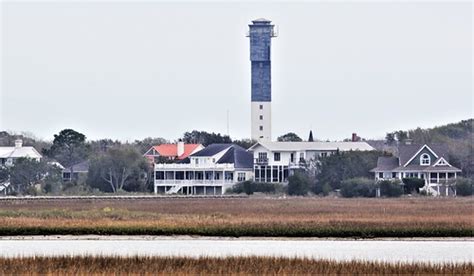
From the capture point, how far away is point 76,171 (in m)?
123

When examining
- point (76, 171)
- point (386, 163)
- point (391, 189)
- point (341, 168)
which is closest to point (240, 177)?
point (341, 168)

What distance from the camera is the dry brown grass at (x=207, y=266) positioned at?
1293 inches

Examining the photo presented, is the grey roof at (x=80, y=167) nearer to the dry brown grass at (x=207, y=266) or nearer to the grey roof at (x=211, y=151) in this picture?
the grey roof at (x=211, y=151)

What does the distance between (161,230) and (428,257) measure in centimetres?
1608

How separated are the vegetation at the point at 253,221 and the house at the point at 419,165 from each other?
2863cm

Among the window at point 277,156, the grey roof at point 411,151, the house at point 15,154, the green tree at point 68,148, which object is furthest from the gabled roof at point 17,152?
the grey roof at point 411,151

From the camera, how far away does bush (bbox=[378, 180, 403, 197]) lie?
94750 millimetres

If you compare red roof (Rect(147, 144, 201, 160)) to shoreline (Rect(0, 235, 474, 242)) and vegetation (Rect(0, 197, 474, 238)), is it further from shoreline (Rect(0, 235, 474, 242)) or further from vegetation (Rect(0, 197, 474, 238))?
shoreline (Rect(0, 235, 474, 242))

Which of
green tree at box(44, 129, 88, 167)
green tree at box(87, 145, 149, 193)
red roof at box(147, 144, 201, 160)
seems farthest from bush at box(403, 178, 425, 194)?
green tree at box(44, 129, 88, 167)

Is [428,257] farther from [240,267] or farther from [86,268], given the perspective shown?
[86,268]

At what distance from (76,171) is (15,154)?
623cm

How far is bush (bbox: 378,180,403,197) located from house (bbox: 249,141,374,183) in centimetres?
1809

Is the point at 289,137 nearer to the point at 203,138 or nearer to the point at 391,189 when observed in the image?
the point at 203,138

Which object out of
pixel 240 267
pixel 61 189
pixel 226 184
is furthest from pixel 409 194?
pixel 240 267
